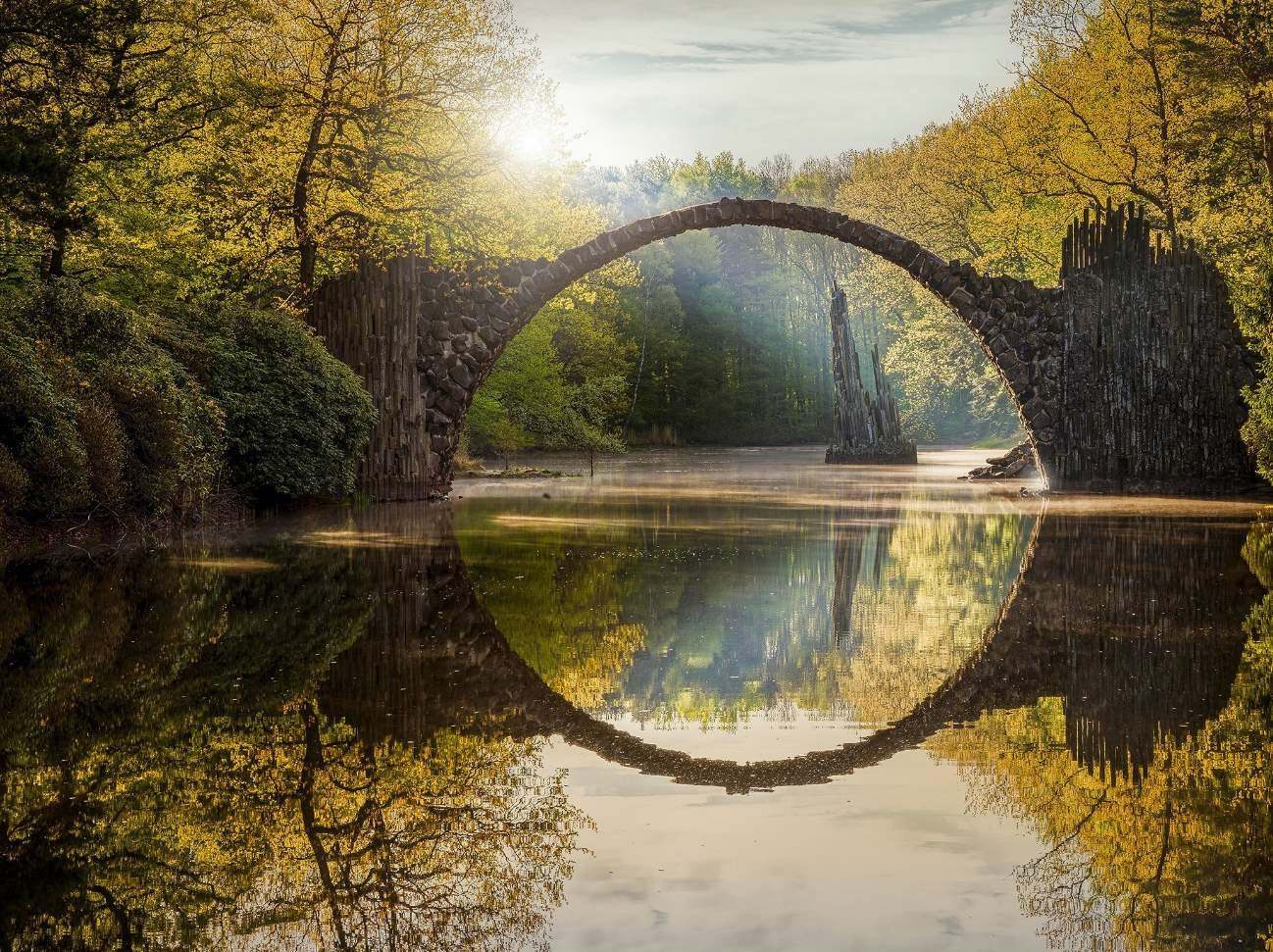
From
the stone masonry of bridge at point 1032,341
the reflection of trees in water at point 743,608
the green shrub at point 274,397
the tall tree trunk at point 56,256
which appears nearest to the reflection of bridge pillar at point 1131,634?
the reflection of trees in water at point 743,608

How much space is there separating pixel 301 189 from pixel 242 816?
17.5 metres

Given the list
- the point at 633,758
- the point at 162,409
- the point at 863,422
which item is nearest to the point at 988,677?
the point at 633,758

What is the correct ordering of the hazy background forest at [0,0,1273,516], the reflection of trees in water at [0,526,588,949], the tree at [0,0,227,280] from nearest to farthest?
the reflection of trees in water at [0,526,588,949] < the tree at [0,0,227,280] < the hazy background forest at [0,0,1273,516]

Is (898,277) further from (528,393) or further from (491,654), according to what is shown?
(491,654)

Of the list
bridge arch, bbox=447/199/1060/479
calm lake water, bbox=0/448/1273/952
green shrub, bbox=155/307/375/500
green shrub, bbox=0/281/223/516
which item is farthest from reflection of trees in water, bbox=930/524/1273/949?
bridge arch, bbox=447/199/1060/479

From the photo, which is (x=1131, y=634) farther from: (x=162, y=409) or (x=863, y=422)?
(x=863, y=422)

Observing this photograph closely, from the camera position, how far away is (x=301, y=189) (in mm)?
20922

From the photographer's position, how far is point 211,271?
69.4 feet

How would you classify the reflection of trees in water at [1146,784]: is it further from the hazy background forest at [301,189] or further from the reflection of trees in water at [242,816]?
the hazy background forest at [301,189]

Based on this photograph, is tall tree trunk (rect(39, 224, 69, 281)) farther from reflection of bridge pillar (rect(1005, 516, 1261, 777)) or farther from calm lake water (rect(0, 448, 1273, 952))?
reflection of bridge pillar (rect(1005, 516, 1261, 777))

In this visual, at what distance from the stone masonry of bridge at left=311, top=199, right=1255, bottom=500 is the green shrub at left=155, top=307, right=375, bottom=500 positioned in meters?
2.08

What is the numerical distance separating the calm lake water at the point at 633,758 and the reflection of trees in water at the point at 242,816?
0.02 metres

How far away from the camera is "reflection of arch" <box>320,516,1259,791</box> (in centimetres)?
564

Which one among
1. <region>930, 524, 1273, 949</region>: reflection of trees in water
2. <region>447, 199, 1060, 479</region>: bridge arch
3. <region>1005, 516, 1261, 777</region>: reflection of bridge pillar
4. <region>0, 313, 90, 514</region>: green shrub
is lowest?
<region>930, 524, 1273, 949</region>: reflection of trees in water
